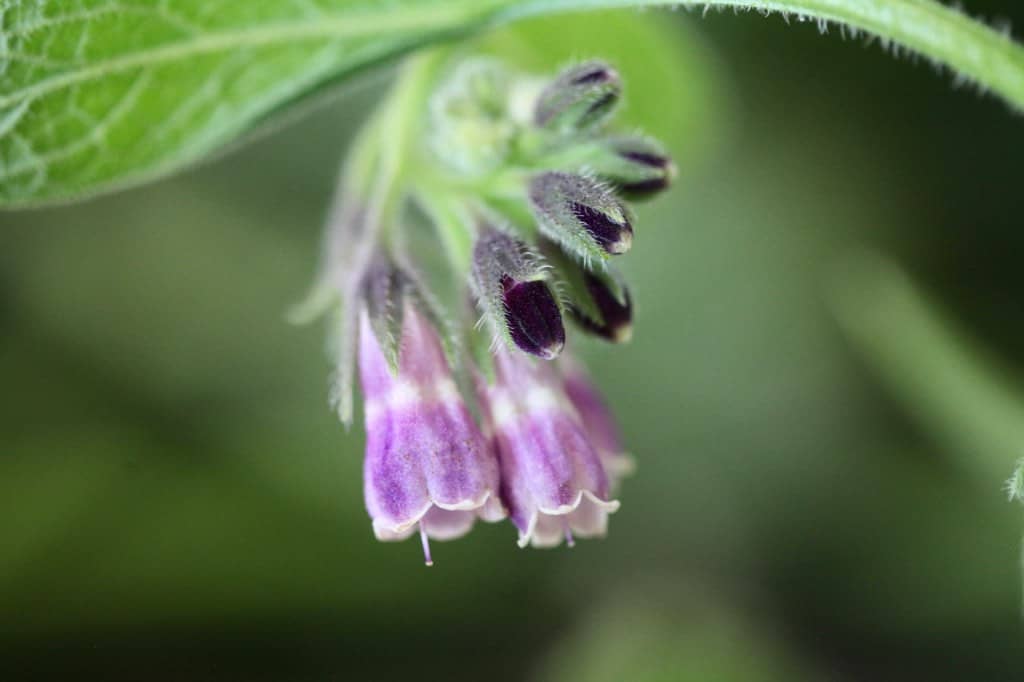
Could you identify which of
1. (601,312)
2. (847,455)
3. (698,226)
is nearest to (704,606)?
(847,455)

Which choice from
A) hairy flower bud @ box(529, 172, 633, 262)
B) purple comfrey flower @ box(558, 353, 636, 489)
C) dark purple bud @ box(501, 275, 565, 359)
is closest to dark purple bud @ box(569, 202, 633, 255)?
hairy flower bud @ box(529, 172, 633, 262)

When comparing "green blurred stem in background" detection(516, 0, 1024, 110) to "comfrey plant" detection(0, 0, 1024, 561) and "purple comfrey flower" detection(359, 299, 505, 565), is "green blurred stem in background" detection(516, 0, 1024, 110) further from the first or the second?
"purple comfrey flower" detection(359, 299, 505, 565)

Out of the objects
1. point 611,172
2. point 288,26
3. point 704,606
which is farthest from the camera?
point 704,606

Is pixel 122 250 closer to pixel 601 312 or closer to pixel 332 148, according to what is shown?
pixel 332 148

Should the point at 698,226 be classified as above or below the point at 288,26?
above

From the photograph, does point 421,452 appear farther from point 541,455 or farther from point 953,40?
point 953,40

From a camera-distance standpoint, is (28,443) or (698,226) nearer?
(28,443)

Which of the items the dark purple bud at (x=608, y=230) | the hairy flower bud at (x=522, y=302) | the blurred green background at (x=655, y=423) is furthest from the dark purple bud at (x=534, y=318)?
the blurred green background at (x=655, y=423)

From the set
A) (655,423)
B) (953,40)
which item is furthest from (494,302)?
(655,423)
